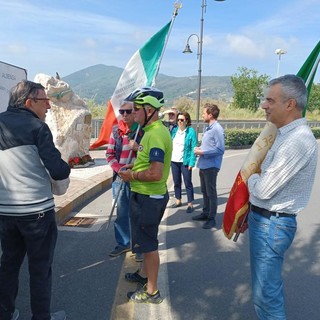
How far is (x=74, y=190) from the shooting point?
6828 mm

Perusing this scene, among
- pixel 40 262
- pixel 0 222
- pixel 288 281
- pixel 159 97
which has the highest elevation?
pixel 159 97

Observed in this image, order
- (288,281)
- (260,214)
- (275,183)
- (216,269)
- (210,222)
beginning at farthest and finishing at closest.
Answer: (210,222), (216,269), (288,281), (260,214), (275,183)

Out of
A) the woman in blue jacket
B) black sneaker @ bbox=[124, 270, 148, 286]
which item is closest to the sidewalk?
the woman in blue jacket

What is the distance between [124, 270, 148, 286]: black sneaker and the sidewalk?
2.15 metres

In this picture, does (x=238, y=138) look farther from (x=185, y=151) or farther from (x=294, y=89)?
(x=294, y=89)

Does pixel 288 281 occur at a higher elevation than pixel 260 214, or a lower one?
lower

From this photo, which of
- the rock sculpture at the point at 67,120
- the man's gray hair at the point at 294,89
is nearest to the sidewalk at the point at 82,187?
the rock sculpture at the point at 67,120

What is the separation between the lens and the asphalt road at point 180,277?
306cm

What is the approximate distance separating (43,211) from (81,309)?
109 centimetres

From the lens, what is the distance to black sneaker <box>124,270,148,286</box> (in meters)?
3.49

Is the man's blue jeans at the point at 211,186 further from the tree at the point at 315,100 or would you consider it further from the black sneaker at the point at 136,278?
the tree at the point at 315,100

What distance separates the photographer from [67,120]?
9398 millimetres

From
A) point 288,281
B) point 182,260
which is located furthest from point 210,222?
point 288,281

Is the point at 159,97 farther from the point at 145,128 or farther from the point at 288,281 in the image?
the point at 288,281
